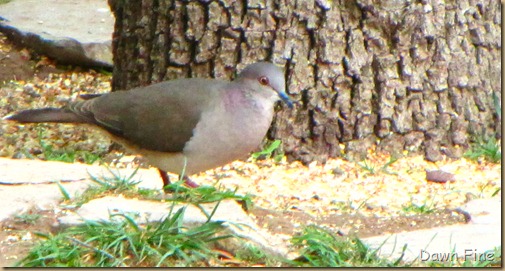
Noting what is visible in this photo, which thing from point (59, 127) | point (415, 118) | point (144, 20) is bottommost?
point (59, 127)

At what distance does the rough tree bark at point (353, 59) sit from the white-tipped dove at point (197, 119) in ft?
1.96

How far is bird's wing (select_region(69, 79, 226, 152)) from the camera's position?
17.0ft

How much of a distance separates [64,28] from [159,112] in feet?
13.3

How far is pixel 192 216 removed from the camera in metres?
4.38

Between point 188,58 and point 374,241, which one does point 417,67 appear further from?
point 374,241

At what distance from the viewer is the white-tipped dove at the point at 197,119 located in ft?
16.8

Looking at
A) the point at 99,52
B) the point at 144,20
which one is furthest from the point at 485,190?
the point at 99,52

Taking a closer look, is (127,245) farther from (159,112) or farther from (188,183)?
(159,112)

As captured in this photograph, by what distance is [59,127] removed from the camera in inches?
283

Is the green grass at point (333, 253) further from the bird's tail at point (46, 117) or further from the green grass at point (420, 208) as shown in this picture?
the bird's tail at point (46, 117)

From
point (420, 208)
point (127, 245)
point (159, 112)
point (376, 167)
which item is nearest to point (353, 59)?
point (376, 167)

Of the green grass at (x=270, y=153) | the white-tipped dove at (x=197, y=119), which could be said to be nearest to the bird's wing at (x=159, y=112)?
the white-tipped dove at (x=197, y=119)

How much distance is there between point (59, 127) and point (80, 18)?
8.32ft

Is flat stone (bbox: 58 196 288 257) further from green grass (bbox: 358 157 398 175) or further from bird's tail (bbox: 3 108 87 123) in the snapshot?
green grass (bbox: 358 157 398 175)
